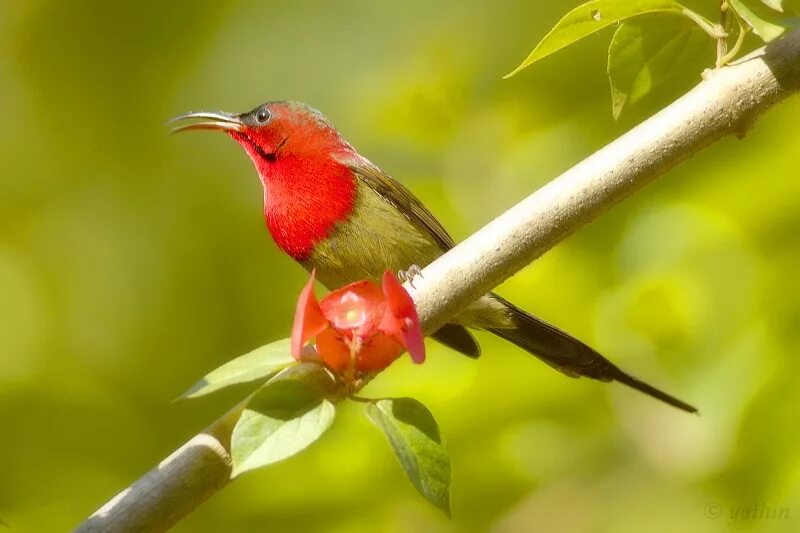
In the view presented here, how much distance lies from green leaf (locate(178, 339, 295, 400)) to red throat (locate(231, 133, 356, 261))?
173 cm

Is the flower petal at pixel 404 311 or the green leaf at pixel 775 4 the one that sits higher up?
the green leaf at pixel 775 4

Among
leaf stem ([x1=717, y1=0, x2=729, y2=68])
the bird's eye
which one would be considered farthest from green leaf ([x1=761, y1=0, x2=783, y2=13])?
the bird's eye

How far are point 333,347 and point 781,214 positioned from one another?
80.8 inches

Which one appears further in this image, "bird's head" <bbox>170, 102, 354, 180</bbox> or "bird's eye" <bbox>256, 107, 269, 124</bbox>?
"bird's eye" <bbox>256, 107, 269, 124</bbox>

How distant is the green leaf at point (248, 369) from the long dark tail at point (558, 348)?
4.82ft

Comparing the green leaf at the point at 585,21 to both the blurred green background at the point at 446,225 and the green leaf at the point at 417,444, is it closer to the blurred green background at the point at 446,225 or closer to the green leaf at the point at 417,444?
the blurred green background at the point at 446,225

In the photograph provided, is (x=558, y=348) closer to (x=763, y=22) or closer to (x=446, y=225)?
(x=446, y=225)

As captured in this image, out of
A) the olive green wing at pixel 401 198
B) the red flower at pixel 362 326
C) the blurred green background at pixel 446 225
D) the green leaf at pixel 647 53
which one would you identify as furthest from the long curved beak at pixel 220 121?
the red flower at pixel 362 326

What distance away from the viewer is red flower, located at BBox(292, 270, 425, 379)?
1.68m

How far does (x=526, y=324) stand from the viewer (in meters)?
3.45

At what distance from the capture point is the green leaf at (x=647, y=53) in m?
2.04

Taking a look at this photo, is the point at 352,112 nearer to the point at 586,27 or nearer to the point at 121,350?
the point at 121,350

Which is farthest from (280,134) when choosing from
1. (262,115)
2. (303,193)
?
(303,193)

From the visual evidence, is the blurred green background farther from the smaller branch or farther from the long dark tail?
the smaller branch
